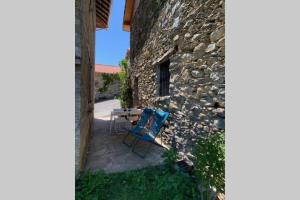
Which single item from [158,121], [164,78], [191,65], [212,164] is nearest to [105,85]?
[164,78]

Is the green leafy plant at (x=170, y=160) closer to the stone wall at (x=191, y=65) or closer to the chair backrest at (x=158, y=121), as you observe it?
the stone wall at (x=191, y=65)

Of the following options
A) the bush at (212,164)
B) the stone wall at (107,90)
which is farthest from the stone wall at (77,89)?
the stone wall at (107,90)

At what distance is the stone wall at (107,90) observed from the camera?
15.6 meters

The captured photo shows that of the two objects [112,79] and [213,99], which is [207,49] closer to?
[213,99]

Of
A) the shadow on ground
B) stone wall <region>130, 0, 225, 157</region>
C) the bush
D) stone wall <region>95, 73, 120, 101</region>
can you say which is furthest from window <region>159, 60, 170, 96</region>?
stone wall <region>95, 73, 120, 101</region>

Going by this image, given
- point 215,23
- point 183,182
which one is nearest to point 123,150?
point 183,182

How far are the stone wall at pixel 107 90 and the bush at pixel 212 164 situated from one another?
1427cm

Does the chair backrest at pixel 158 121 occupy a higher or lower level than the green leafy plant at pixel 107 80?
lower

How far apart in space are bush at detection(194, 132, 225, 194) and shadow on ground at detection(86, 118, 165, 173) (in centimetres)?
100

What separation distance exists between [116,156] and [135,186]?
101 cm

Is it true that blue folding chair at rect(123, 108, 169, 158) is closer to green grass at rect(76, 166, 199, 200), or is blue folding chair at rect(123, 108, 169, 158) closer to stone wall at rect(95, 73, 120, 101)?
green grass at rect(76, 166, 199, 200)

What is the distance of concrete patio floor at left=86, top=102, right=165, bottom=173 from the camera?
288cm

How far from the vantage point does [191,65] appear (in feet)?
9.99

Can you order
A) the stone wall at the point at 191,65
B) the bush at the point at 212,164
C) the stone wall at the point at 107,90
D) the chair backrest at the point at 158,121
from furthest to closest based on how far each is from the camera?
the stone wall at the point at 107,90 → the chair backrest at the point at 158,121 → the stone wall at the point at 191,65 → the bush at the point at 212,164
